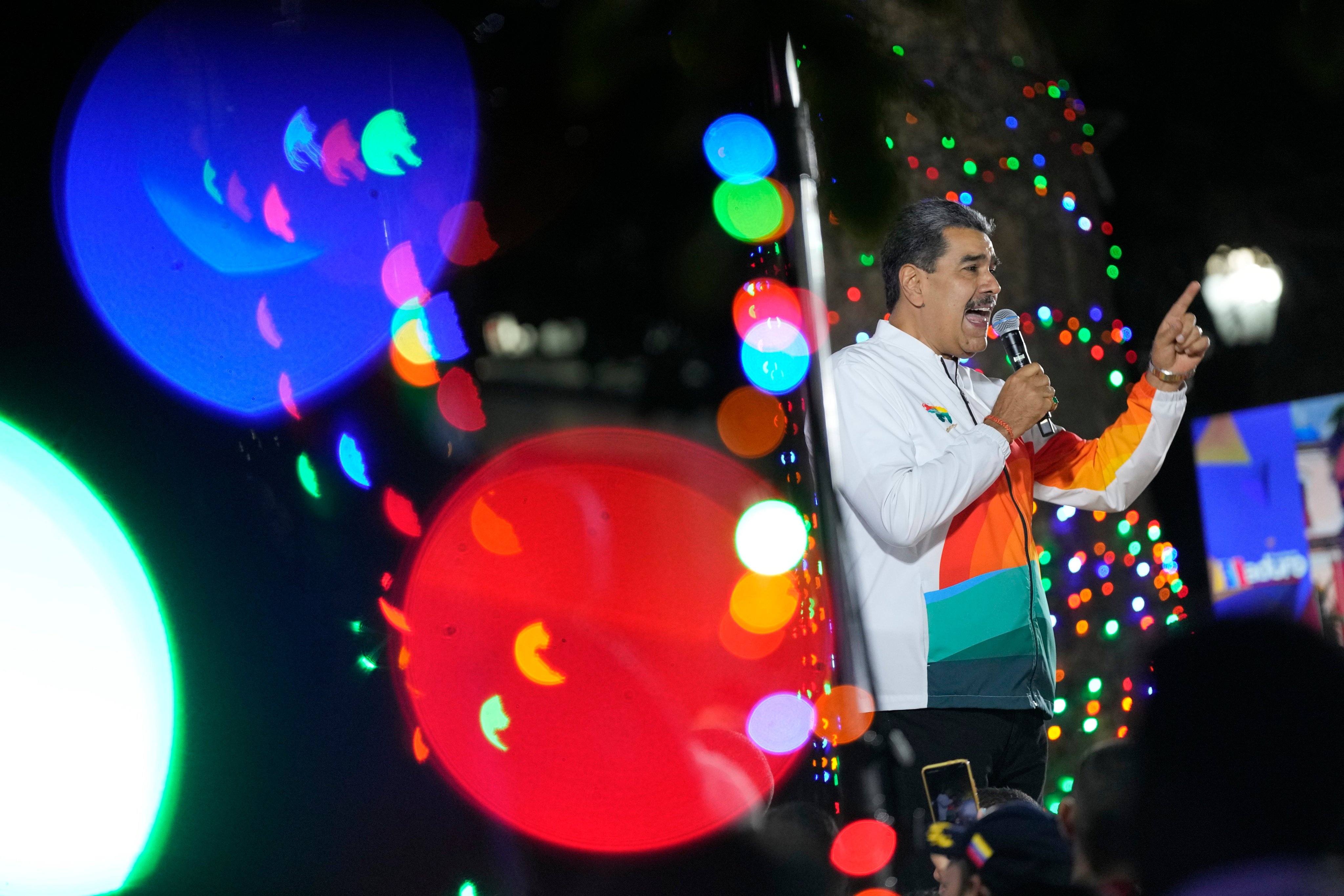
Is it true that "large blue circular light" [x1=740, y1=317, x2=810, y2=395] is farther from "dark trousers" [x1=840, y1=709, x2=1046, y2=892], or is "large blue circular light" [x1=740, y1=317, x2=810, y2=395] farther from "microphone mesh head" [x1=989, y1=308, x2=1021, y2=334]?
"dark trousers" [x1=840, y1=709, x2=1046, y2=892]

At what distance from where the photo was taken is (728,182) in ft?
6.25

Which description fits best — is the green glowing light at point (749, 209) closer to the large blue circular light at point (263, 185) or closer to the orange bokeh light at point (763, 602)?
the large blue circular light at point (263, 185)

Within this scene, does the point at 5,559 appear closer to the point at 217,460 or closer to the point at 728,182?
the point at 217,460

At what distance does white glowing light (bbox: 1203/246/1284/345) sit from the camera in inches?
156

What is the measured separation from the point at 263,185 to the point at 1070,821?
1882 millimetres

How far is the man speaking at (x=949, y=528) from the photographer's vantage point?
1.52 m

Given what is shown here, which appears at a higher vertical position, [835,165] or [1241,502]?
[1241,502]

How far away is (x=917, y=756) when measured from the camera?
60.3 inches

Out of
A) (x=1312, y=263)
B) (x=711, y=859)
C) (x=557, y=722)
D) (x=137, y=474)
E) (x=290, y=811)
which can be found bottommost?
(x=711, y=859)

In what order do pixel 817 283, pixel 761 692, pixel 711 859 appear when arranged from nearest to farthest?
pixel 817 283 < pixel 711 859 < pixel 761 692

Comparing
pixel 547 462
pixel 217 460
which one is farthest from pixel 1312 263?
pixel 217 460

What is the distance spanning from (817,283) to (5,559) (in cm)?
164

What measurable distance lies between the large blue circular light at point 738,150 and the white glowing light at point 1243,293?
9.51ft

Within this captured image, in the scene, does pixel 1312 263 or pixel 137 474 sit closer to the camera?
pixel 137 474
